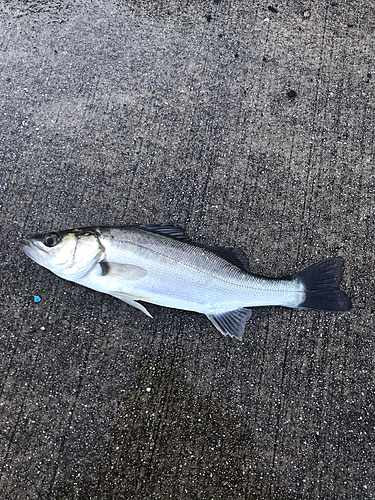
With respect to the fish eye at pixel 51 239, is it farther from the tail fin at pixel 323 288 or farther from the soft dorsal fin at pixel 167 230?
the tail fin at pixel 323 288

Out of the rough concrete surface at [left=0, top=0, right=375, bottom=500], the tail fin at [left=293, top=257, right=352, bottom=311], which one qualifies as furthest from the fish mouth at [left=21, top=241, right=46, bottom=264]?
the tail fin at [left=293, top=257, right=352, bottom=311]

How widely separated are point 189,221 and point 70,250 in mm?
1005

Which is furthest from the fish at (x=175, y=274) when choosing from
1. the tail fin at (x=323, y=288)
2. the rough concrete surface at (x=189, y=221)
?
the rough concrete surface at (x=189, y=221)

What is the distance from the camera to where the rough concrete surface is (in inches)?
116

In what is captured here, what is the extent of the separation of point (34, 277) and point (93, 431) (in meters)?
1.29

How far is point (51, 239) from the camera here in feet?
9.36

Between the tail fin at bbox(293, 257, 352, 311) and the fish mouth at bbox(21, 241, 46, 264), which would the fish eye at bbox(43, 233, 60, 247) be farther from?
the tail fin at bbox(293, 257, 352, 311)

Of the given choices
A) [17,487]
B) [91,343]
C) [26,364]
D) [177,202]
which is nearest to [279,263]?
[177,202]

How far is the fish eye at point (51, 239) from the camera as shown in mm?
2849

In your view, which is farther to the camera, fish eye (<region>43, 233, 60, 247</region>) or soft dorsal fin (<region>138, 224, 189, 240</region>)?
soft dorsal fin (<region>138, 224, 189, 240</region>)

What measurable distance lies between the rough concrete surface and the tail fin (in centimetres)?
20

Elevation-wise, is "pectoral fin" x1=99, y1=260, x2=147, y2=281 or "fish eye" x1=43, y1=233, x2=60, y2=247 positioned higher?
"fish eye" x1=43, y1=233, x2=60, y2=247

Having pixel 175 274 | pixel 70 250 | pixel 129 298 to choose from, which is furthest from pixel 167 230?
pixel 70 250

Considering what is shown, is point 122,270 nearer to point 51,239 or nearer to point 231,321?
point 51,239
